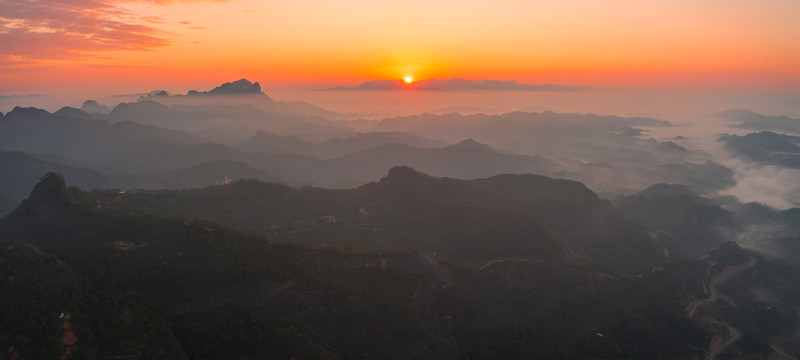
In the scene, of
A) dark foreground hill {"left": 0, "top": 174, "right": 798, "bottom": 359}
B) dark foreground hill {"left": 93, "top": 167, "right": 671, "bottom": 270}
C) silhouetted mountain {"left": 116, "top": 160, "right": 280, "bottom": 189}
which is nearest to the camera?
dark foreground hill {"left": 0, "top": 174, "right": 798, "bottom": 359}

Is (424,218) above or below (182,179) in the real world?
above

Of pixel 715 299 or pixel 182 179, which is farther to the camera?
pixel 182 179

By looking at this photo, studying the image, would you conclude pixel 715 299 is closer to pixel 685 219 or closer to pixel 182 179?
pixel 685 219

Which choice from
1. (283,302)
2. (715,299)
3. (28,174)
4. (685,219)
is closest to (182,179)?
(28,174)

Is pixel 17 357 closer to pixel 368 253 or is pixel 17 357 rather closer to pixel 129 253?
pixel 129 253

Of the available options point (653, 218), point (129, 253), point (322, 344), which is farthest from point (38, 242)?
point (653, 218)

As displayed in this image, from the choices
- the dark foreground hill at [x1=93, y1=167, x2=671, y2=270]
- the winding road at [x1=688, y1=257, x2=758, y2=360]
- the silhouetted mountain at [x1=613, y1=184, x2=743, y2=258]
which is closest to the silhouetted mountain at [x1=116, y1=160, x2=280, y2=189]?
the dark foreground hill at [x1=93, y1=167, x2=671, y2=270]

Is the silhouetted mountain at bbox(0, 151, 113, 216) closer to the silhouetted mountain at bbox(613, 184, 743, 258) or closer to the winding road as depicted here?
the winding road
